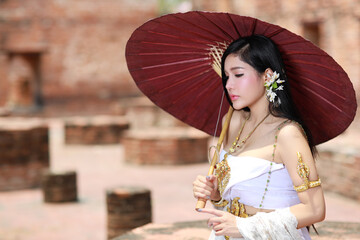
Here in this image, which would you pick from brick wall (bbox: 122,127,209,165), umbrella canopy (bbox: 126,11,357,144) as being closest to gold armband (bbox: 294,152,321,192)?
umbrella canopy (bbox: 126,11,357,144)

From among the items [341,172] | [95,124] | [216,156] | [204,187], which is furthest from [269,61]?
[95,124]

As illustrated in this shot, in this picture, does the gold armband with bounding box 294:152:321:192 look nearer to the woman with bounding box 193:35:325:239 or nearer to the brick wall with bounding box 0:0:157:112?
the woman with bounding box 193:35:325:239

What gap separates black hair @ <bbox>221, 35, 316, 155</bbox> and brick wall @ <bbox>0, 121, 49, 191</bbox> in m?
6.08

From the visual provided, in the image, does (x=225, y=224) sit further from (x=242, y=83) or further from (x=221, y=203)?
(x=242, y=83)

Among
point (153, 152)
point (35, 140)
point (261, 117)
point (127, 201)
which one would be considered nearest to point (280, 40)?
point (261, 117)

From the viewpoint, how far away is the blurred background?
6.72m

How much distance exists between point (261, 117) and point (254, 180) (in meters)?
0.27

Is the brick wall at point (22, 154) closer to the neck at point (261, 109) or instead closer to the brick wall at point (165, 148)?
the brick wall at point (165, 148)

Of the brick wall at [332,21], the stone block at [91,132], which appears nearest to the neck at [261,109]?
the brick wall at [332,21]

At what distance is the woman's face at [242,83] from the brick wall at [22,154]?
6.03 metres

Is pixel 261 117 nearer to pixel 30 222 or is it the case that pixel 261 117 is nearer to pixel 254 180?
pixel 254 180

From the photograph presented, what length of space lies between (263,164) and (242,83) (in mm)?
331

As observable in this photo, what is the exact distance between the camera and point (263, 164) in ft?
7.47

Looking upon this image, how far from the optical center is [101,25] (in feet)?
77.6
